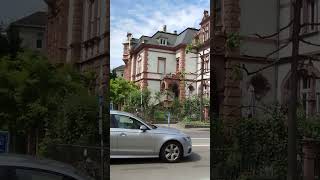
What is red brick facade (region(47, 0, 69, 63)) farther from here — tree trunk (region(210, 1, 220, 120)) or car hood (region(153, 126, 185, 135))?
tree trunk (region(210, 1, 220, 120))

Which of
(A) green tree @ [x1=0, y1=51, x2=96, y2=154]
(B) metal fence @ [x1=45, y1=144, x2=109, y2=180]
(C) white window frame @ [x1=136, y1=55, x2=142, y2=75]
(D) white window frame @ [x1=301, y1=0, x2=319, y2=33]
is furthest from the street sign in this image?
(D) white window frame @ [x1=301, y1=0, x2=319, y2=33]

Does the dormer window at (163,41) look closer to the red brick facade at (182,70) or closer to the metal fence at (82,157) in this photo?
the red brick facade at (182,70)

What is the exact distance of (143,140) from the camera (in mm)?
4883

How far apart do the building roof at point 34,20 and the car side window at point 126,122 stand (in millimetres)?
1678

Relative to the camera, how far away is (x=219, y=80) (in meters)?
5.17

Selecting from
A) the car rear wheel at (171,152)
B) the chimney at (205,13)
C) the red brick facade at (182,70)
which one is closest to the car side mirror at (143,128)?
the car rear wheel at (171,152)

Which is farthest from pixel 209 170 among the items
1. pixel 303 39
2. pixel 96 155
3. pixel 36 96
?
pixel 36 96

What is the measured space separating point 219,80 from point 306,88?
0.75m

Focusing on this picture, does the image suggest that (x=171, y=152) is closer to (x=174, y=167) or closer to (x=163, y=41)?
(x=174, y=167)

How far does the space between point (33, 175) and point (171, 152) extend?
1649mm

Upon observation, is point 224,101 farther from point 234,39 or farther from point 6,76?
point 6,76

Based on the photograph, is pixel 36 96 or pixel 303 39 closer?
pixel 303 39

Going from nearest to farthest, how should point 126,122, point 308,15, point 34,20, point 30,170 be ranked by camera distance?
1. point 30,170
2. point 126,122
3. point 308,15
4. point 34,20

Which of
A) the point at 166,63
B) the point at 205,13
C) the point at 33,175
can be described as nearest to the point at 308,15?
the point at 205,13
